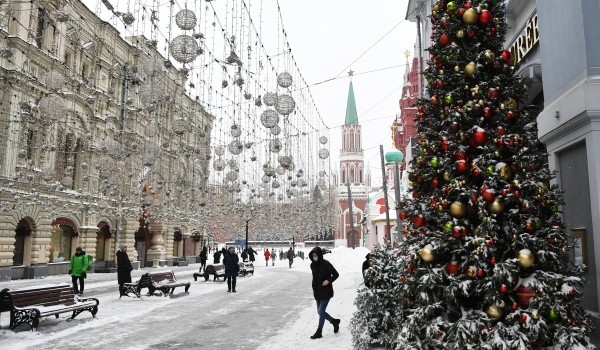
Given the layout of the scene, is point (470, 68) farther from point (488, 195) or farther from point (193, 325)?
point (193, 325)

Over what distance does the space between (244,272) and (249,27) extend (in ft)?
60.6

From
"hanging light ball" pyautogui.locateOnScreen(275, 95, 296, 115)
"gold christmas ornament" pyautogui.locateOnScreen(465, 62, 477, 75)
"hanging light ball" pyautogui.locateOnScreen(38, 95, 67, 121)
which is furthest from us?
"hanging light ball" pyautogui.locateOnScreen(38, 95, 67, 121)

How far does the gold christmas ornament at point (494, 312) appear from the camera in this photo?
15.1 ft

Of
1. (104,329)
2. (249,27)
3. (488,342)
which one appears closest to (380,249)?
(488,342)

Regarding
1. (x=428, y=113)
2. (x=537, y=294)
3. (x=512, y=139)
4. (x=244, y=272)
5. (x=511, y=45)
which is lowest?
(x=244, y=272)

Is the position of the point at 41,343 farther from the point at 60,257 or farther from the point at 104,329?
the point at 60,257

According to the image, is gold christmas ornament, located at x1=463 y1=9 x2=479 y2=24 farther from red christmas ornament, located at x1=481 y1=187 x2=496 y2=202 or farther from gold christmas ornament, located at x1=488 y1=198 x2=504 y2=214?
gold christmas ornament, located at x1=488 y1=198 x2=504 y2=214

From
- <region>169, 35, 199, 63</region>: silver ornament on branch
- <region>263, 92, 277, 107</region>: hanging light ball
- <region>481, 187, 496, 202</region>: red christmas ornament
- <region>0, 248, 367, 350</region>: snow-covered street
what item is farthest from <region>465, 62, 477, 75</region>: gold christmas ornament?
<region>263, 92, 277, 107</region>: hanging light ball

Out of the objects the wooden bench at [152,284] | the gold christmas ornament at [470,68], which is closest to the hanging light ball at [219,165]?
the wooden bench at [152,284]

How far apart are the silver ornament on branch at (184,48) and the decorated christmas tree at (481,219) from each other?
5283 mm

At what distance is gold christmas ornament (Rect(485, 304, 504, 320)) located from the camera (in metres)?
4.60

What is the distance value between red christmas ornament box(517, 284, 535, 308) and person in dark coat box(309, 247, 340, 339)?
458cm

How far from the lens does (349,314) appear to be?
37.4 ft

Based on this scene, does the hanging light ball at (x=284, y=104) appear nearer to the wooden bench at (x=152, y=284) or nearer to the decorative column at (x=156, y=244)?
the wooden bench at (x=152, y=284)
